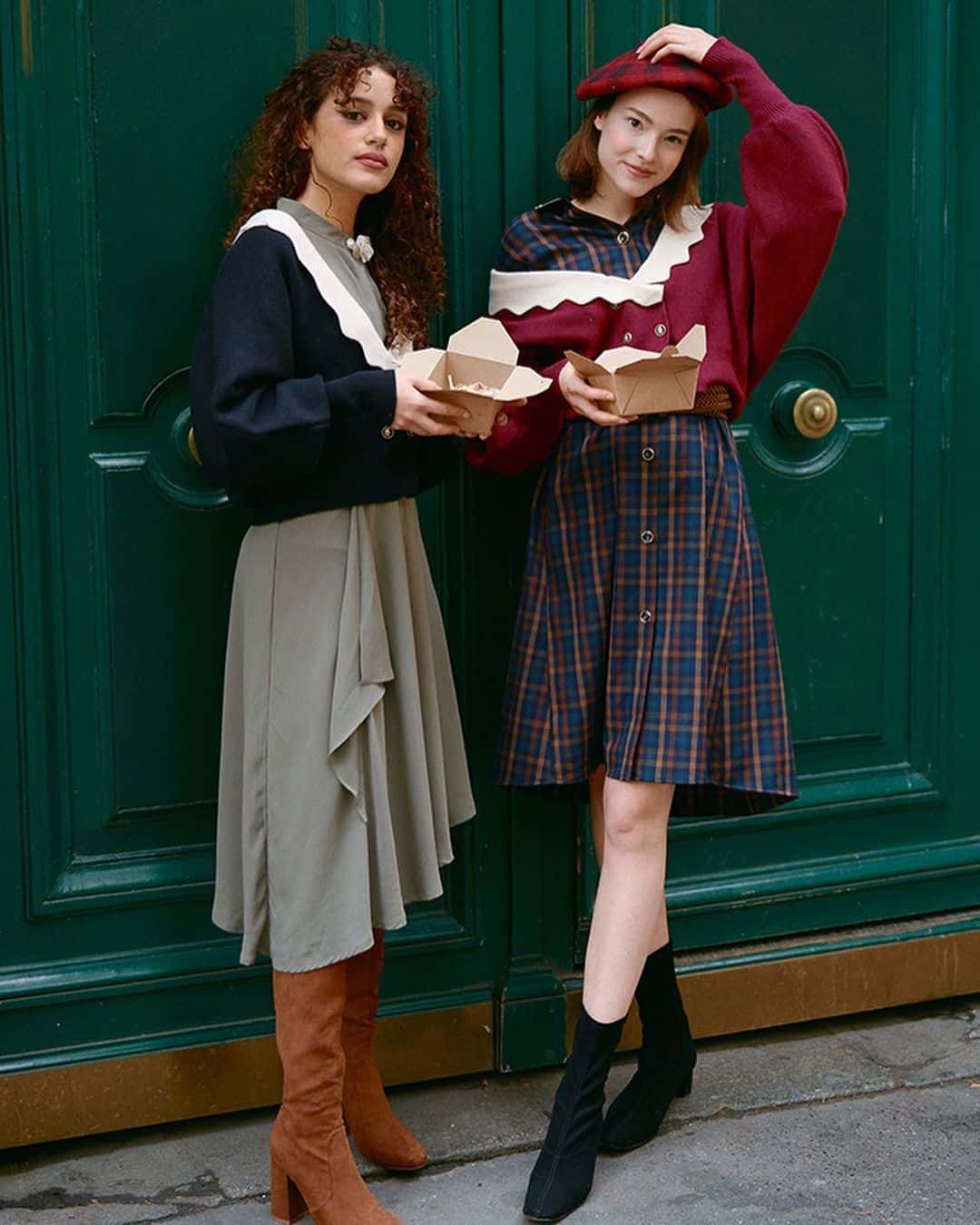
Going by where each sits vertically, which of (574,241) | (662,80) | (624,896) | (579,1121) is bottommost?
(579,1121)

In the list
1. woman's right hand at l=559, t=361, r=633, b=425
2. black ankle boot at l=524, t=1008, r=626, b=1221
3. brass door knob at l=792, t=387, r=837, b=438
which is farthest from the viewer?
brass door knob at l=792, t=387, r=837, b=438

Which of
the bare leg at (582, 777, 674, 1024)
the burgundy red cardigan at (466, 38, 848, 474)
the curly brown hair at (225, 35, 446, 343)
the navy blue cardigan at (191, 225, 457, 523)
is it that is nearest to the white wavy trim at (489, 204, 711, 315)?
the burgundy red cardigan at (466, 38, 848, 474)

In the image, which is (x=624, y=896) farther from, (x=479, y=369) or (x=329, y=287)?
(x=329, y=287)

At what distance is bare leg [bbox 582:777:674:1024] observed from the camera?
106 inches

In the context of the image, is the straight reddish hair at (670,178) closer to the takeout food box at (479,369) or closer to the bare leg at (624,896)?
the takeout food box at (479,369)

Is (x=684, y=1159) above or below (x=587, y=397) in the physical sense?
below

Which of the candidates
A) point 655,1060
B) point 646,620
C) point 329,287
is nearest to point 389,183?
point 329,287

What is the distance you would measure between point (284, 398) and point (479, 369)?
10.6 inches

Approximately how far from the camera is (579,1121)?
2.70 metres

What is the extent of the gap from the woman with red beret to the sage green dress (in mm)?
263

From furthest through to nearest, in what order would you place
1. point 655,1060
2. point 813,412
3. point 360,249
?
point 813,412 → point 655,1060 → point 360,249

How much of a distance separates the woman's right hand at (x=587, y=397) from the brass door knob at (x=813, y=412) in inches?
31.0

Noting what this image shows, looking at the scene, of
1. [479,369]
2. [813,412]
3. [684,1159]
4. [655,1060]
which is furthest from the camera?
[813,412]

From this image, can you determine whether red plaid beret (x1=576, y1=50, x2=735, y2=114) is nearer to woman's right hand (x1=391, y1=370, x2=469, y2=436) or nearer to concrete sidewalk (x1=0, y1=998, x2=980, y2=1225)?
woman's right hand (x1=391, y1=370, x2=469, y2=436)
